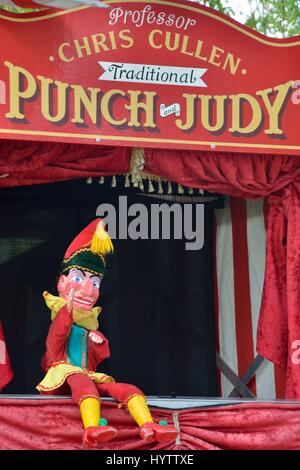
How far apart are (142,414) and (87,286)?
795 mm

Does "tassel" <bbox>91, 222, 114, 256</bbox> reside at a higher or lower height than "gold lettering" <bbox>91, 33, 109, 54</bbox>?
lower

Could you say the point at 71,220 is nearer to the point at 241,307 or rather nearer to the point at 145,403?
the point at 241,307

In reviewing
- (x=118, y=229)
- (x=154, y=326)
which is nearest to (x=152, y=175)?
(x=118, y=229)

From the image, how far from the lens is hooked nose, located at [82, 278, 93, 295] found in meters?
5.33

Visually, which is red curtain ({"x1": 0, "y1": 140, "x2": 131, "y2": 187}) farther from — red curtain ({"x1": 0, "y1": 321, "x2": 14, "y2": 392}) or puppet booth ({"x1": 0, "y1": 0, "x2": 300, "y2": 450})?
red curtain ({"x1": 0, "y1": 321, "x2": 14, "y2": 392})

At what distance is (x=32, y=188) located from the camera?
20.9 feet

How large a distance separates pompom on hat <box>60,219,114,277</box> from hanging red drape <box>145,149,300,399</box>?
0.59 metres

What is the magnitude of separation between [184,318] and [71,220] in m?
1.01

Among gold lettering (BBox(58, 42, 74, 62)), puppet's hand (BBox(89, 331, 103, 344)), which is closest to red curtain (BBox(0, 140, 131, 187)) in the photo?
gold lettering (BBox(58, 42, 74, 62))

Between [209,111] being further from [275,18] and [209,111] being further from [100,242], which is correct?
[275,18]

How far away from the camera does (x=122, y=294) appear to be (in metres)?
6.52

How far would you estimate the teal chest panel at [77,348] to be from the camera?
5270 mm

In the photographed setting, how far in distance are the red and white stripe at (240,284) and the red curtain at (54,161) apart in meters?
1.17

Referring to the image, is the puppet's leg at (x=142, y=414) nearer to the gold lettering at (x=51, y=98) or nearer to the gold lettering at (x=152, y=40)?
the gold lettering at (x=51, y=98)
